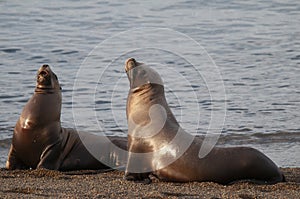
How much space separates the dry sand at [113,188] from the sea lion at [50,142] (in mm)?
579

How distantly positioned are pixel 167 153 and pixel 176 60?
7.88m

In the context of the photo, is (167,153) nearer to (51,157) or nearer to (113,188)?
(113,188)

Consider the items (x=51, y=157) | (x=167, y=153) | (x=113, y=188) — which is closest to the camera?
(x=113, y=188)

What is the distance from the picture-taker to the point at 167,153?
8.83 m

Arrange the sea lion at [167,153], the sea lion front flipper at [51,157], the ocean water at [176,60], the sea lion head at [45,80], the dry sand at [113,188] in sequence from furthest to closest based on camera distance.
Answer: the ocean water at [176,60] < the sea lion head at [45,80] < the sea lion front flipper at [51,157] < the sea lion at [167,153] < the dry sand at [113,188]

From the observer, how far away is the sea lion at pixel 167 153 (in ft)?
27.7

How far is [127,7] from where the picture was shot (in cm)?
2281

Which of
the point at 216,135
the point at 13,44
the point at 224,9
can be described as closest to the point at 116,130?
the point at 216,135

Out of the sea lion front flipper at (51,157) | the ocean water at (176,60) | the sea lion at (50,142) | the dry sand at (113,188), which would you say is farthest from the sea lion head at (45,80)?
the dry sand at (113,188)

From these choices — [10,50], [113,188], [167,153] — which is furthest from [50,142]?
[10,50]

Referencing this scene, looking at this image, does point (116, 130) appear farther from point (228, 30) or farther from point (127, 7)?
point (127, 7)

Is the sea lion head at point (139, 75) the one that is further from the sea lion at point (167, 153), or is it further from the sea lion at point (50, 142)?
the sea lion at point (50, 142)

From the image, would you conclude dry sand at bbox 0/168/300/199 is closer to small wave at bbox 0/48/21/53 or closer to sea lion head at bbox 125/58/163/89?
sea lion head at bbox 125/58/163/89

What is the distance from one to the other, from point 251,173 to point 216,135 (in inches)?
134
